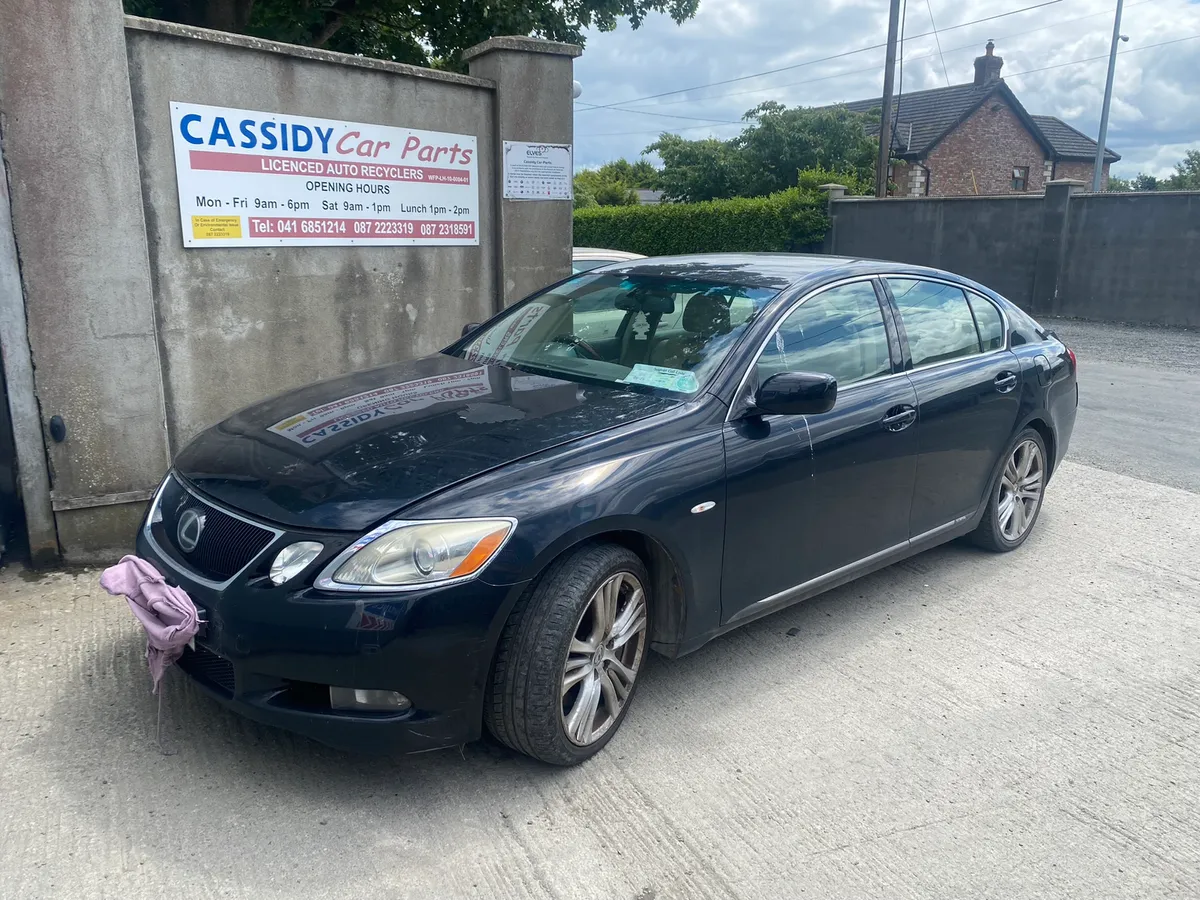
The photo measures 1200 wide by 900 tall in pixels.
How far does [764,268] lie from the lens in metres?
4.27

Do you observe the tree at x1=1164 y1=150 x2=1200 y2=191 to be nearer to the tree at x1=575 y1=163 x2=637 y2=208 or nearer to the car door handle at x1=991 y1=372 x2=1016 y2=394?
the tree at x1=575 y1=163 x2=637 y2=208

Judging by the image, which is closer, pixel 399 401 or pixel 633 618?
pixel 633 618

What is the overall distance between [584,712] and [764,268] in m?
2.20

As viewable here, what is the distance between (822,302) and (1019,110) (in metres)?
38.2

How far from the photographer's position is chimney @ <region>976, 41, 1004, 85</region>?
119 feet

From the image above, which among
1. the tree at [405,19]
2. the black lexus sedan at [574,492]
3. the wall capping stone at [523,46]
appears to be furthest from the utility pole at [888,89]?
the black lexus sedan at [574,492]

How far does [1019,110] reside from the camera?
36719 mm

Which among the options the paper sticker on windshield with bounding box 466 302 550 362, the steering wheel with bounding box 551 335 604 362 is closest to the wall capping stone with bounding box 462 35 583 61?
the paper sticker on windshield with bounding box 466 302 550 362

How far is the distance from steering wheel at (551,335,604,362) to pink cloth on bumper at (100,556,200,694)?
186 cm

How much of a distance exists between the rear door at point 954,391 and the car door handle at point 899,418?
0.09 meters

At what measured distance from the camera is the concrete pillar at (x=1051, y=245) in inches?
666

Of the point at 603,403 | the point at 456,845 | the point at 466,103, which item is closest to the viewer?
the point at 456,845

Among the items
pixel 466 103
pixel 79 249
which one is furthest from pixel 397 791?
pixel 466 103

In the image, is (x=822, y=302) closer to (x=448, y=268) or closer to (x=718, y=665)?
(x=718, y=665)
